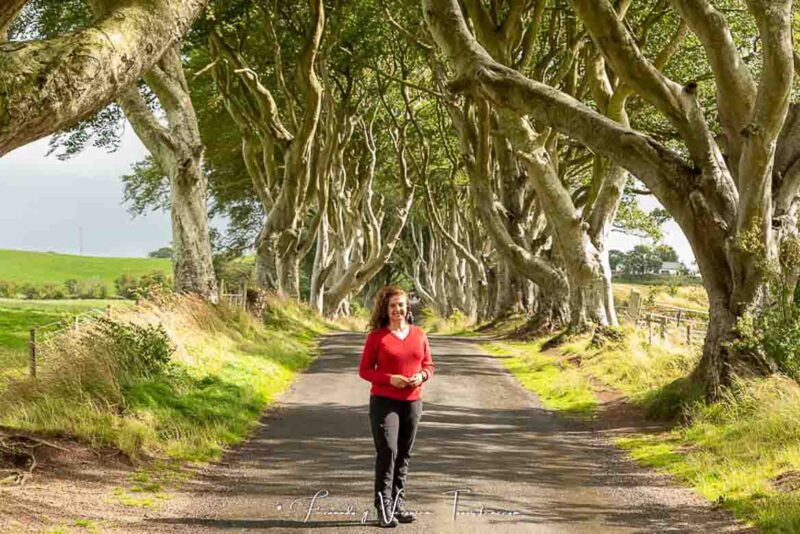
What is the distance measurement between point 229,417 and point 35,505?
415 centimetres

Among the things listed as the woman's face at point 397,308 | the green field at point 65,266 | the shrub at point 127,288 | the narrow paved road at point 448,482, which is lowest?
the narrow paved road at point 448,482

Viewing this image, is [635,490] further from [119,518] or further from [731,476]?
[119,518]

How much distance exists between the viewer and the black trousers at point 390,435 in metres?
6.76

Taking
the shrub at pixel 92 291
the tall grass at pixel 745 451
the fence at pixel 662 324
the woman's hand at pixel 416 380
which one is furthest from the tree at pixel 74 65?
the shrub at pixel 92 291

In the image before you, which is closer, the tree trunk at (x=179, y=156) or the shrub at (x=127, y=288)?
the shrub at (x=127, y=288)

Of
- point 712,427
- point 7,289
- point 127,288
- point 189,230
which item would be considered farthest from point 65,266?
point 712,427

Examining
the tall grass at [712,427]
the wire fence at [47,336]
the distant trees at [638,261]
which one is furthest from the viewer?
the distant trees at [638,261]

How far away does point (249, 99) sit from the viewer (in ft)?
92.2

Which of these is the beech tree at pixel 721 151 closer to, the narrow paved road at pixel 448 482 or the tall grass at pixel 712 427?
the tall grass at pixel 712 427

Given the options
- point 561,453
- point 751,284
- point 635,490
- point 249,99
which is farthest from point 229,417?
point 249,99

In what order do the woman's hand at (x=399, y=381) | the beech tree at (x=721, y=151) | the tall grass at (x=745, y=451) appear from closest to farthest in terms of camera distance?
the woman's hand at (x=399, y=381), the tall grass at (x=745, y=451), the beech tree at (x=721, y=151)

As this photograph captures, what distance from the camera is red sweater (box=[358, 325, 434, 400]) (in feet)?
22.2

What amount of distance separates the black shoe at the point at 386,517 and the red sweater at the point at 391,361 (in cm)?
83

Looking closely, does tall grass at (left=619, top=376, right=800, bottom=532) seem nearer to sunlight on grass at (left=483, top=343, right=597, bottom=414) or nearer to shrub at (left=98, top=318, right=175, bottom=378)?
sunlight on grass at (left=483, top=343, right=597, bottom=414)
